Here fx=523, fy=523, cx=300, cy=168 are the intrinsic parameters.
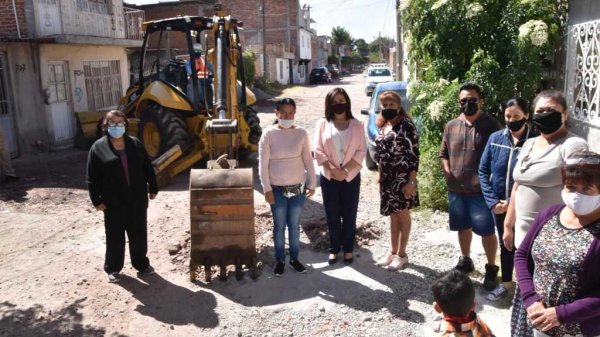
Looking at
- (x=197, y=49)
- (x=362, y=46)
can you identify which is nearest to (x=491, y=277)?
(x=197, y=49)

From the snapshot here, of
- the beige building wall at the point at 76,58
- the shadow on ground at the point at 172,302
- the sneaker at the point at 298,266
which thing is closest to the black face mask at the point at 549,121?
the sneaker at the point at 298,266

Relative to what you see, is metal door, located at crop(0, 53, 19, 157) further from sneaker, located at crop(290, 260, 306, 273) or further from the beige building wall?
sneaker, located at crop(290, 260, 306, 273)

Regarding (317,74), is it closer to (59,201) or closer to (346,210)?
(59,201)

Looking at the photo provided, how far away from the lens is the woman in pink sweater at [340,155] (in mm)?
4668

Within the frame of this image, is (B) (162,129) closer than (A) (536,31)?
No

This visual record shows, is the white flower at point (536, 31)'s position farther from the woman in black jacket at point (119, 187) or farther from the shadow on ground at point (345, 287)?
the woman in black jacket at point (119, 187)

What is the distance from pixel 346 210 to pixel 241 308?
1295 millimetres

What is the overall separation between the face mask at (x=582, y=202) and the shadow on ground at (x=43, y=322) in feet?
10.8

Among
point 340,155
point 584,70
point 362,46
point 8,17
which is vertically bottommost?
point 340,155

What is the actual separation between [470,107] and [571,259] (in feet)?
6.81

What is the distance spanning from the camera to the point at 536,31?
5.28 m

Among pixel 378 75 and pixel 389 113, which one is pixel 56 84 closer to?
pixel 389 113

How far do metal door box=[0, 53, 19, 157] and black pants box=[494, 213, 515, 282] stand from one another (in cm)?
1085

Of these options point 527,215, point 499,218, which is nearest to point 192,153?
point 499,218
